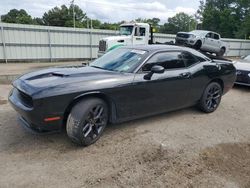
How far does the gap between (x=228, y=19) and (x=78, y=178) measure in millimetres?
49934

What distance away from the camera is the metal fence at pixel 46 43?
15219 millimetres

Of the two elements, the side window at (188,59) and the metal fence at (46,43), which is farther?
the metal fence at (46,43)

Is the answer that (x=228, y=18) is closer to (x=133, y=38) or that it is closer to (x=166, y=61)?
(x=133, y=38)

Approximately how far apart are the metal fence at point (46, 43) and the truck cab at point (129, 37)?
4.70m

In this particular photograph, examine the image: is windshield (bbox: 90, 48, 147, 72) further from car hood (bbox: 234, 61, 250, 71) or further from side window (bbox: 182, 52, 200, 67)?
car hood (bbox: 234, 61, 250, 71)

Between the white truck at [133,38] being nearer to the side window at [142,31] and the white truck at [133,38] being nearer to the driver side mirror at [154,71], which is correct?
the side window at [142,31]

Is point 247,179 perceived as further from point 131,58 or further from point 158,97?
point 131,58

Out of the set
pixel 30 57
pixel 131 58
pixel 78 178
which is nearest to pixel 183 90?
pixel 131 58

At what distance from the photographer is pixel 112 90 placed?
390 centimetres

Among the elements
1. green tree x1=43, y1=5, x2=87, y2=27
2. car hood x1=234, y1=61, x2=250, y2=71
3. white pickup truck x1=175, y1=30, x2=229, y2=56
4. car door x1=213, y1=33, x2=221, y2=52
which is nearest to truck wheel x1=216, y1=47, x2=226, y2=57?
white pickup truck x1=175, y1=30, x2=229, y2=56

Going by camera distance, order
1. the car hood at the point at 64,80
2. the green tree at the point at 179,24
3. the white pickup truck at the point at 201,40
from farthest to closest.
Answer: the green tree at the point at 179,24, the white pickup truck at the point at 201,40, the car hood at the point at 64,80

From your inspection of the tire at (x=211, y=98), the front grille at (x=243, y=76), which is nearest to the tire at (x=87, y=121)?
the tire at (x=211, y=98)

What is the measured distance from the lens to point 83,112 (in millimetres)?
3559

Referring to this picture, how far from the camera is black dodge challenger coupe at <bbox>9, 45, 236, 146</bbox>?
11.2 ft
